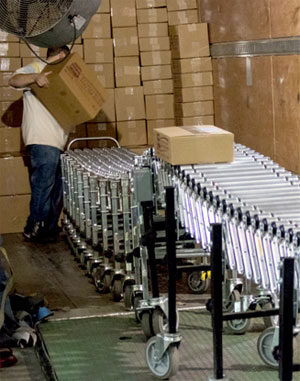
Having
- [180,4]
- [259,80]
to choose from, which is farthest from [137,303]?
[180,4]

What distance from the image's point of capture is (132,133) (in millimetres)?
9203

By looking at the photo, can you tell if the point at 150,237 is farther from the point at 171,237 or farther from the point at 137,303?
the point at 137,303

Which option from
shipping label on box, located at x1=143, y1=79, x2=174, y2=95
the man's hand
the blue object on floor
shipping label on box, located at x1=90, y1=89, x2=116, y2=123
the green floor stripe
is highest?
the man's hand

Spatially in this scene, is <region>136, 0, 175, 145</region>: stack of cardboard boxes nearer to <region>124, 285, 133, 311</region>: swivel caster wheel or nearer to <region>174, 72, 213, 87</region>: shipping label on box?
<region>174, 72, 213, 87</region>: shipping label on box

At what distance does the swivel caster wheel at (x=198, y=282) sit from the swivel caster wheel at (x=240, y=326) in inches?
37.1

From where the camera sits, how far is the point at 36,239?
8.50 m

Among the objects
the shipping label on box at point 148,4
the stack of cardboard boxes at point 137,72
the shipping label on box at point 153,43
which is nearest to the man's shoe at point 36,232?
the stack of cardboard boxes at point 137,72

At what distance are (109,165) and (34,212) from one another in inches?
63.1

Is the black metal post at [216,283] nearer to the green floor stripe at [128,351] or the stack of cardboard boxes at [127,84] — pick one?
the green floor stripe at [128,351]

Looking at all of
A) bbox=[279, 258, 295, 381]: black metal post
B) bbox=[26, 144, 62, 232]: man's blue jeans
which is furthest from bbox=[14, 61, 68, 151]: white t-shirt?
bbox=[279, 258, 295, 381]: black metal post

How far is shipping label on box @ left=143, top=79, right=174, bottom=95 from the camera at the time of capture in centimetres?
923

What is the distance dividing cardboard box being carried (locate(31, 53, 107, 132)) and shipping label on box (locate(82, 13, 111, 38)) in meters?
1.11

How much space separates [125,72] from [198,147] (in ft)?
13.7

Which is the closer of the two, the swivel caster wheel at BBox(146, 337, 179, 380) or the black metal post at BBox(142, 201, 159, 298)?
the swivel caster wheel at BBox(146, 337, 179, 380)
